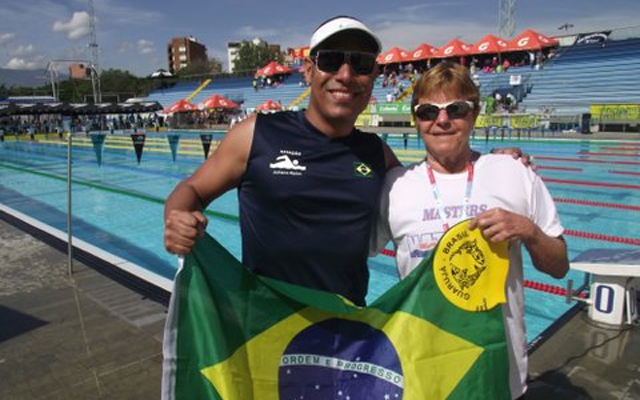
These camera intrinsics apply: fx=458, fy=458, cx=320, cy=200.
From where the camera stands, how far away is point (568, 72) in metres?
25.4

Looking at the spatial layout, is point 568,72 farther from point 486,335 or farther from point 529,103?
point 486,335

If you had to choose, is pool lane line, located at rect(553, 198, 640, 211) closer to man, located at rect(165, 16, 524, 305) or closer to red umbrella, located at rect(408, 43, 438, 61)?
man, located at rect(165, 16, 524, 305)

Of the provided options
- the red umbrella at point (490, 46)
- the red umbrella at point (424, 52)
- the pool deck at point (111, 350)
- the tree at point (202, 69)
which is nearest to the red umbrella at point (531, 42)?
the red umbrella at point (490, 46)

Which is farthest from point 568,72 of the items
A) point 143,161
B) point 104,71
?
point 104,71

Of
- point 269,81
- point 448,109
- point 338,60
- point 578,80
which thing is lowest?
point 448,109

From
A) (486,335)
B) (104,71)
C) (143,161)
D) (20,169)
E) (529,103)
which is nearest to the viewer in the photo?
(486,335)

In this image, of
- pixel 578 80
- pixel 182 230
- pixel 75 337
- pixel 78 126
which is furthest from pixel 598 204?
pixel 78 126

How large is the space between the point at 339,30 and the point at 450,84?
0.46m

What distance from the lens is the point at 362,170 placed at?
177 cm

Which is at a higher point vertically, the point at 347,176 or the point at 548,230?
the point at 347,176

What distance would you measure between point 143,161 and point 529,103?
1971 cm

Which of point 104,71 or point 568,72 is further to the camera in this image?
point 104,71

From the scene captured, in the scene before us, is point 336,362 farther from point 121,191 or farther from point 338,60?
point 121,191

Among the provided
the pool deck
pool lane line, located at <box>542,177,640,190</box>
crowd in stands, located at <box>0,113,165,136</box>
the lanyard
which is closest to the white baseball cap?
the lanyard
